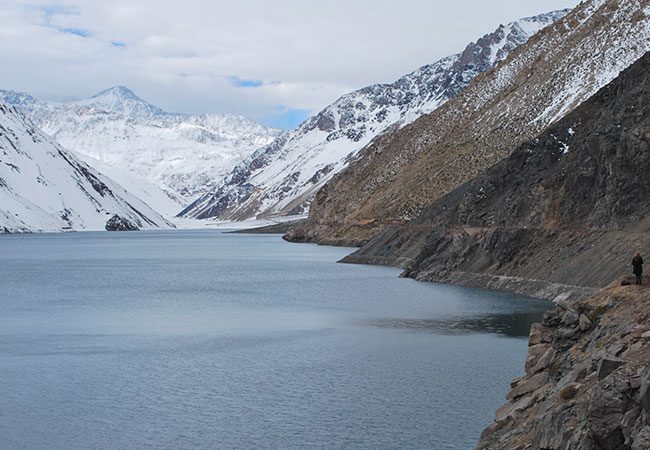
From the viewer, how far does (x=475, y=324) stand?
47.4 m

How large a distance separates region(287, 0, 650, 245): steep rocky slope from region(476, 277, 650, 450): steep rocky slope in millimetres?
89675

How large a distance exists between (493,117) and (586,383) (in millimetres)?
113343

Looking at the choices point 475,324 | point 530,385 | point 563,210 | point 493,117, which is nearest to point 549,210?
point 563,210

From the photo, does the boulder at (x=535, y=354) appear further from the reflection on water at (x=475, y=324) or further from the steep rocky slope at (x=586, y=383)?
the reflection on water at (x=475, y=324)

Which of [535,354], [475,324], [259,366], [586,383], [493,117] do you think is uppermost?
[493,117]

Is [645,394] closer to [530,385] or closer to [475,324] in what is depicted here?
[530,385]

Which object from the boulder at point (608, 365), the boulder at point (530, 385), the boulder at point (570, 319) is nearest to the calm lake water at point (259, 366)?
the boulder at point (530, 385)

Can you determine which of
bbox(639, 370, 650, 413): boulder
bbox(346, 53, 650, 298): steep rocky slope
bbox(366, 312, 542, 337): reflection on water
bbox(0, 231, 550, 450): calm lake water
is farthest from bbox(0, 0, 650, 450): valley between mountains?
bbox(366, 312, 542, 337): reflection on water

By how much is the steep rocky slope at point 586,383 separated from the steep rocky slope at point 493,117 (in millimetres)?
89675

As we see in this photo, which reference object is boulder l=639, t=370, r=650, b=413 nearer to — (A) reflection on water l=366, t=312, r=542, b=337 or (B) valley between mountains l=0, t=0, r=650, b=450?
(B) valley between mountains l=0, t=0, r=650, b=450

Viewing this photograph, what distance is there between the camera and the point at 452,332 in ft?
147

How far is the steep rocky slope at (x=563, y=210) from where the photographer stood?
5422 centimetres


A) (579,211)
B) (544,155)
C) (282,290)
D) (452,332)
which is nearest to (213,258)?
(282,290)

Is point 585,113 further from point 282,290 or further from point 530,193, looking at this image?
point 282,290
